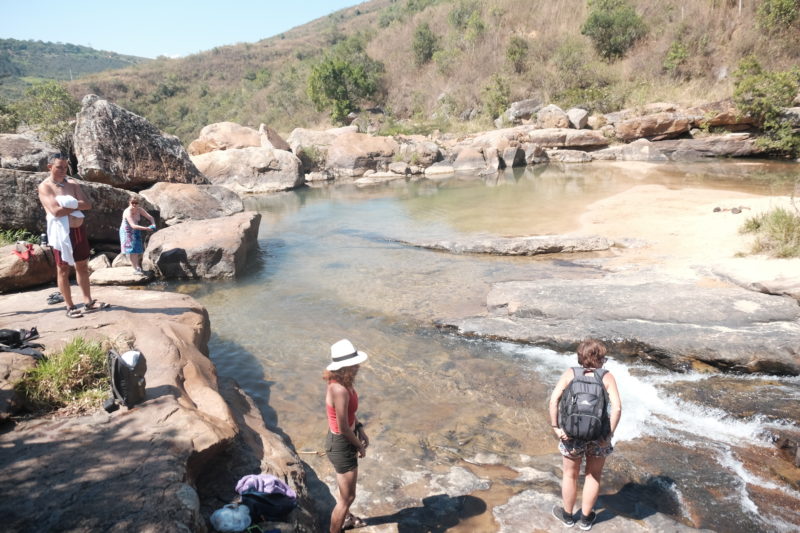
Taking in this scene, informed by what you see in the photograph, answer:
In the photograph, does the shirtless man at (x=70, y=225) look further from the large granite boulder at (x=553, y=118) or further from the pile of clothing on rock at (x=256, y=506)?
the large granite boulder at (x=553, y=118)

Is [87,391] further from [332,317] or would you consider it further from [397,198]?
[397,198]

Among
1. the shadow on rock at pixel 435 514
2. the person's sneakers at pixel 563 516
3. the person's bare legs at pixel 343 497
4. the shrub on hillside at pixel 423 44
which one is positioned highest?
the shrub on hillside at pixel 423 44

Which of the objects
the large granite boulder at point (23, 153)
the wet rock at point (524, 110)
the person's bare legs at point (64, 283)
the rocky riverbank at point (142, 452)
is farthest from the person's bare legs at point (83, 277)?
the wet rock at point (524, 110)

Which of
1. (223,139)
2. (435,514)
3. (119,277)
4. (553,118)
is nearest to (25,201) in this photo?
(119,277)

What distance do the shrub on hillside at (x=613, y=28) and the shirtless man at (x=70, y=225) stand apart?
97.7 ft

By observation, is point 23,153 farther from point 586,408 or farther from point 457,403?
point 586,408

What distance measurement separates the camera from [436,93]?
3294cm

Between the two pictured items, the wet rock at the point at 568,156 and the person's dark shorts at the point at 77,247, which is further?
the wet rock at the point at 568,156

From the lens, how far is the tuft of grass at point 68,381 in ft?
11.3

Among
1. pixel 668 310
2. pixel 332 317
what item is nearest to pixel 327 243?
pixel 332 317

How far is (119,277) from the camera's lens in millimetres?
8727

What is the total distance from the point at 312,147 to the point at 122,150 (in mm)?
12736

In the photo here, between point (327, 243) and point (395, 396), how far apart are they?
711 cm

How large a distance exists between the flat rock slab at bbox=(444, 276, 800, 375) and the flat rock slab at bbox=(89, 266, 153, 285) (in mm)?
5970
